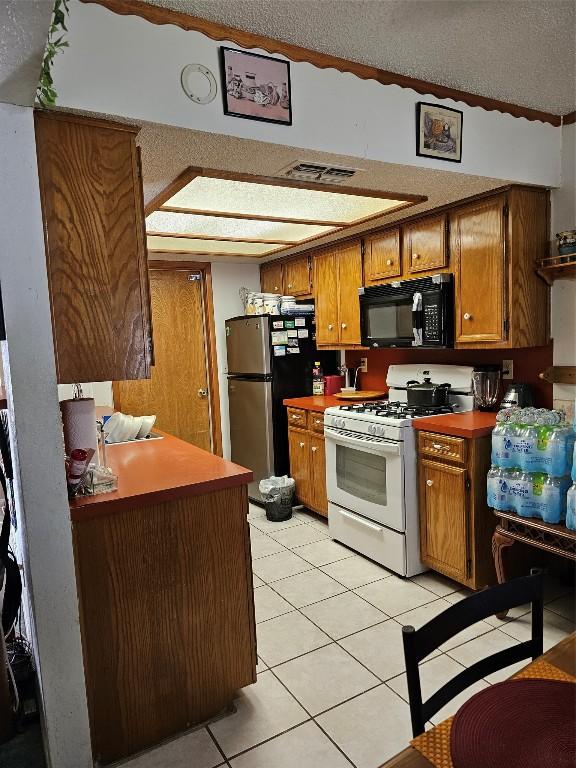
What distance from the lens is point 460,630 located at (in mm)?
1158

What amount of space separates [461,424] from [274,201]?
5.19 feet

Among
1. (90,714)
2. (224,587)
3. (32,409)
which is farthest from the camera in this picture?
(224,587)

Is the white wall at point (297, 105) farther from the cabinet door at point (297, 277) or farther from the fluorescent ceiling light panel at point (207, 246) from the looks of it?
the cabinet door at point (297, 277)

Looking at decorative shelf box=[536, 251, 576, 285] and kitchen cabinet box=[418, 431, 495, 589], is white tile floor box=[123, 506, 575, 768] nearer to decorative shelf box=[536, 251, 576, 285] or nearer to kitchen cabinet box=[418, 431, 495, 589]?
kitchen cabinet box=[418, 431, 495, 589]

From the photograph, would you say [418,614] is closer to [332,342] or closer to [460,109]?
[332,342]

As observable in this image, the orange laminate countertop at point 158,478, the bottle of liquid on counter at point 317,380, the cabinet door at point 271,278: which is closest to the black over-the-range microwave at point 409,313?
the bottle of liquid on counter at point 317,380

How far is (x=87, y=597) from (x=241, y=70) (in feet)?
6.30

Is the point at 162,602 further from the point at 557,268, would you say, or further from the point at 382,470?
the point at 557,268

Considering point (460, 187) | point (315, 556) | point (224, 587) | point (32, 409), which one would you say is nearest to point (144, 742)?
point (224, 587)

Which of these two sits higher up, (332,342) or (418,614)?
(332,342)

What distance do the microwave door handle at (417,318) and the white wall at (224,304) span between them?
2245 millimetres

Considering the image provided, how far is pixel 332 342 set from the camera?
4.20 metres

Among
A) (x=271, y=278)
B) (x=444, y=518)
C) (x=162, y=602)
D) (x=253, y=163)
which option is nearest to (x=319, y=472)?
(x=444, y=518)

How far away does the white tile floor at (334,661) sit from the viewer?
5.99 ft
